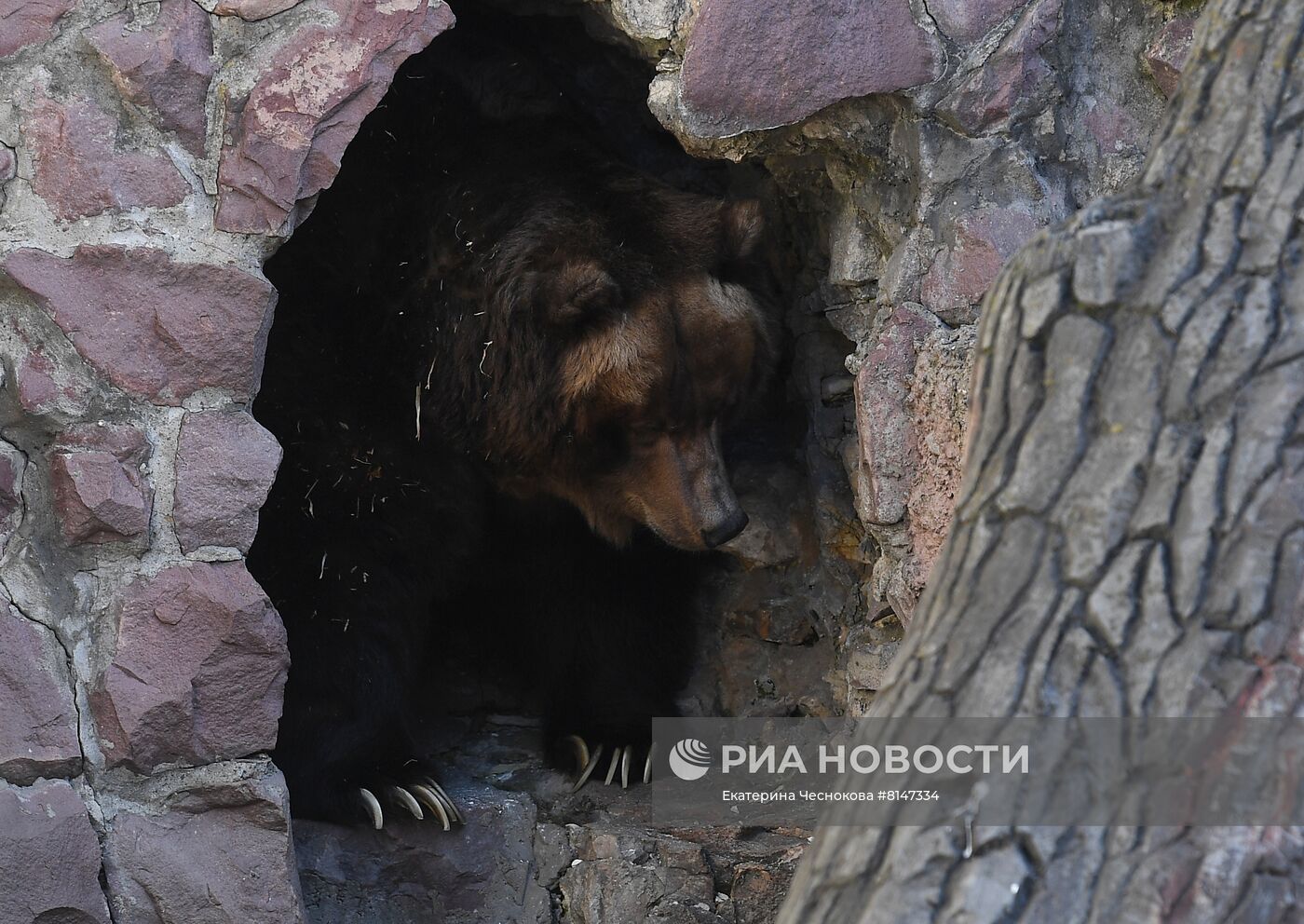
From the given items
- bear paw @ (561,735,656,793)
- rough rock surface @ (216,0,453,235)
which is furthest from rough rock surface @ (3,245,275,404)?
bear paw @ (561,735,656,793)

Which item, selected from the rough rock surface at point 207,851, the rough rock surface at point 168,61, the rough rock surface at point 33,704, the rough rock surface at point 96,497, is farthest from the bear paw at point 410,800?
the rough rock surface at point 168,61

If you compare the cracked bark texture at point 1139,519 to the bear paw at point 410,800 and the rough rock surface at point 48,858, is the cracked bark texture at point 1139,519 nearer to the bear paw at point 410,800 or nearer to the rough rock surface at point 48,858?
the rough rock surface at point 48,858

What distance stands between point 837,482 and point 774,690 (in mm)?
735

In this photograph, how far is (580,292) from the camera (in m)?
3.27

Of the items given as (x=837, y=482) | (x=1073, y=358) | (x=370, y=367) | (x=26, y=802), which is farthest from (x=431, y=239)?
(x=1073, y=358)

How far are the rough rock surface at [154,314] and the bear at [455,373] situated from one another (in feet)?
2.49

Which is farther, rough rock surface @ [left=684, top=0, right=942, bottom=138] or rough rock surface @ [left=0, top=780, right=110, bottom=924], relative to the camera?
rough rock surface @ [left=684, top=0, right=942, bottom=138]

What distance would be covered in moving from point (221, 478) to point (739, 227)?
1.45 m

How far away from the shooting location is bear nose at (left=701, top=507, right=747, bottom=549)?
11.3 ft

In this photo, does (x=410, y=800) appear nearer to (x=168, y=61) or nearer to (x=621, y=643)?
(x=621, y=643)

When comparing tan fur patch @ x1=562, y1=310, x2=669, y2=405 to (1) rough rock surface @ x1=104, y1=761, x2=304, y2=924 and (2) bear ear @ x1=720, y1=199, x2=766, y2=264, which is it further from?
(1) rough rock surface @ x1=104, y1=761, x2=304, y2=924

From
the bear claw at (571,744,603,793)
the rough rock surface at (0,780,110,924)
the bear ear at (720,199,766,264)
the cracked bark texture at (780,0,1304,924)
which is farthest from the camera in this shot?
the bear claw at (571,744,603,793)

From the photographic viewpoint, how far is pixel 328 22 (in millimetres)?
2664

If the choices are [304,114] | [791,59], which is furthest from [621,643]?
[304,114]
